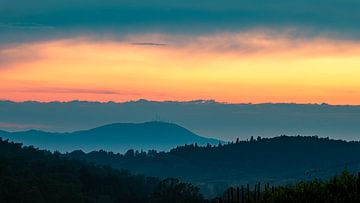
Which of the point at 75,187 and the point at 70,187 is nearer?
the point at 70,187

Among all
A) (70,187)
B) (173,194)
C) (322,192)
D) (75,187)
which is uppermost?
(75,187)

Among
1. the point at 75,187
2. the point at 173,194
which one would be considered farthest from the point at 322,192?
the point at 75,187

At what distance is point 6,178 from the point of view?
122375 mm

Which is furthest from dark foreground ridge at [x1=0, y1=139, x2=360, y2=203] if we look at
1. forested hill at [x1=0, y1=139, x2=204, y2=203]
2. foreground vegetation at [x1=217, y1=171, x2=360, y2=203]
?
foreground vegetation at [x1=217, y1=171, x2=360, y2=203]

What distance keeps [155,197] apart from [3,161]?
32295mm

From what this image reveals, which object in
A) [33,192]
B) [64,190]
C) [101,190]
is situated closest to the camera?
[33,192]

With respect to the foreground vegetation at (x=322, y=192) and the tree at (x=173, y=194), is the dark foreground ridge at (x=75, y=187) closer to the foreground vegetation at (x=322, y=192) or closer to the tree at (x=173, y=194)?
the tree at (x=173, y=194)

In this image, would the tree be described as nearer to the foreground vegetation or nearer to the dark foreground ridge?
the dark foreground ridge

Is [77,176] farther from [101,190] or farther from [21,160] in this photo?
[21,160]

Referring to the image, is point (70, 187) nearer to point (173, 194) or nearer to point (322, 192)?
point (173, 194)

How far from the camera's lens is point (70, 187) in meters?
136

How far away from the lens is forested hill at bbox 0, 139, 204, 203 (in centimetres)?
12131

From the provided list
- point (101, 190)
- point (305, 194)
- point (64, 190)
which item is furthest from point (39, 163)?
point (305, 194)

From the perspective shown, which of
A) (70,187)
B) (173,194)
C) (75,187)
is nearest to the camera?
(70,187)
